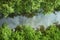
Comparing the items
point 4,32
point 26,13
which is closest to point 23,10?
point 26,13

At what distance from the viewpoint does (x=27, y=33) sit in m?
2.07

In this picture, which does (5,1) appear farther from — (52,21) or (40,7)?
(52,21)

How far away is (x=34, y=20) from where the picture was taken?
7.26 feet

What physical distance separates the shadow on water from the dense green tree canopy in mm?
70

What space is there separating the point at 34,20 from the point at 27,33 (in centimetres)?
19

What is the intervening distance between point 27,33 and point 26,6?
0.71 ft

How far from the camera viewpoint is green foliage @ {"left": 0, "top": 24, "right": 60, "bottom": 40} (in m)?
2.01

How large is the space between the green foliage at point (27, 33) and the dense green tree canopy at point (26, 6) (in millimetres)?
129

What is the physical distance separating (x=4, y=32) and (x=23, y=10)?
240 mm

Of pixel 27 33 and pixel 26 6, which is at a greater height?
pixel 26 6

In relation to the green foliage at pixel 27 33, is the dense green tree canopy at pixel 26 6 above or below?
above

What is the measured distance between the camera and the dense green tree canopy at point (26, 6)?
1964 millimetres

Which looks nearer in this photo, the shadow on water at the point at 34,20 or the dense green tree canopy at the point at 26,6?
the dense green tree canopy at the point at 26,6

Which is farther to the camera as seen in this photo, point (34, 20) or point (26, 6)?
point (34, 20)
